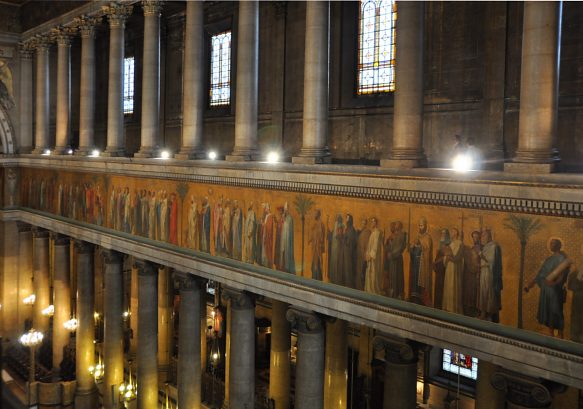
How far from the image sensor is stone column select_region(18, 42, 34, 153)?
30.7 metres

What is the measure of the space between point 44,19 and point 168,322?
50.3 feet

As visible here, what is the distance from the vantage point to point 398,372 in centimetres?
1284

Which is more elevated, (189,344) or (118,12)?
(118,12)

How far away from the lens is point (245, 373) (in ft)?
54.2

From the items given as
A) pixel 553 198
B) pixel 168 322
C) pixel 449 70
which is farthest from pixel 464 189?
pixel 168 322

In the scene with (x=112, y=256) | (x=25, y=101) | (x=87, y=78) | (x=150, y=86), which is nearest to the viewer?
(x=150, y=86)

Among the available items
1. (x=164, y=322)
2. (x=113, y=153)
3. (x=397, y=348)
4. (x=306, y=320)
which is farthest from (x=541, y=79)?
(x=164, y=322)

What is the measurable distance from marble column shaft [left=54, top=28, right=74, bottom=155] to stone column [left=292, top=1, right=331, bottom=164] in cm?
1577

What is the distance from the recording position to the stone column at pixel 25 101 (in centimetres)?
3069

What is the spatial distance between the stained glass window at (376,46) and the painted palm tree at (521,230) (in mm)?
8378

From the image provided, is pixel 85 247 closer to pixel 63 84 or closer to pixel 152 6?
pixel 63 84

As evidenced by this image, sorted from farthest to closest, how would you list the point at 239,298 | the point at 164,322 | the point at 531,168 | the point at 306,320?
the point at 164,322 < the point at 239,298 < the point at 306,320 < the point at 531,168

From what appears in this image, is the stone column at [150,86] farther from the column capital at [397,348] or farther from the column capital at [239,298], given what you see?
the column capital at [397,348]

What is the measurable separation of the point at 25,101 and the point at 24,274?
909 cm
